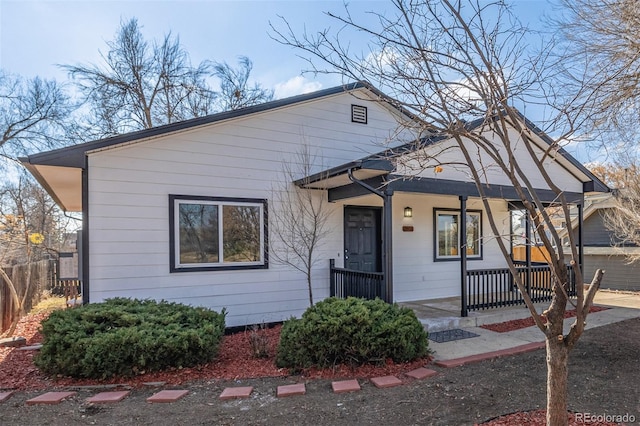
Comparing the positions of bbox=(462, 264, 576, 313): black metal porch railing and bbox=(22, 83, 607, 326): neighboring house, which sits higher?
bbox=(22, 83, 607, 326): neighboring house

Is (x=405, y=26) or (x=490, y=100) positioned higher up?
(x=405, y=26)

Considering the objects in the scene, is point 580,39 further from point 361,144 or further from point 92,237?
point 92,237

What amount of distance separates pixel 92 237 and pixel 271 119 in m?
3.39

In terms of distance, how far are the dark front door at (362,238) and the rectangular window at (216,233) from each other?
1.80 m

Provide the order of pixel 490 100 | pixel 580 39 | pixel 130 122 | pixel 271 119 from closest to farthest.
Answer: pixel 490 100
pixel 580 39
pixel 271 119
pixel 130 122

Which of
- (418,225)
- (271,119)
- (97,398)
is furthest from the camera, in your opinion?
(418,225)

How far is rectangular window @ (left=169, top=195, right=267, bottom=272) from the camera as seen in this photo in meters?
6.02

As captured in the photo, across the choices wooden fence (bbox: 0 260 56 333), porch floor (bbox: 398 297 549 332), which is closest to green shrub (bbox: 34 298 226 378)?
wooden fence (bbox: 0 260 56 333)

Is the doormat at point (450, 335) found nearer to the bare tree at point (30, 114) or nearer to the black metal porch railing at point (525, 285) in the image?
the black metal porch railing at point (525, 285)

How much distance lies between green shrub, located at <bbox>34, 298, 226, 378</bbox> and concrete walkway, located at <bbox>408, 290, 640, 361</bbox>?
9.63 ft

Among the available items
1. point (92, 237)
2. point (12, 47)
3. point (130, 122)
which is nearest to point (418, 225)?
point (92, 237)

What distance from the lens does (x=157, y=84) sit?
1530 centimetres

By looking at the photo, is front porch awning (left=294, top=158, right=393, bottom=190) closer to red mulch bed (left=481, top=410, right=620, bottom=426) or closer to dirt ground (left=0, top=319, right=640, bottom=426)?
dirt ground (left=0, top=319, right=640, bottom=426)

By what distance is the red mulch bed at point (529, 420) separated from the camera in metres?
2.93
